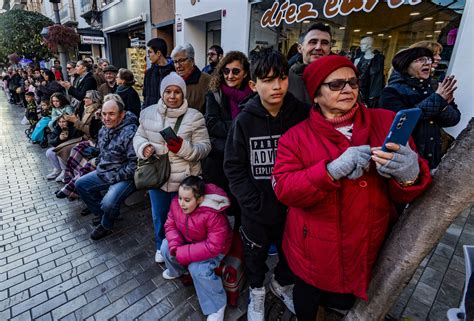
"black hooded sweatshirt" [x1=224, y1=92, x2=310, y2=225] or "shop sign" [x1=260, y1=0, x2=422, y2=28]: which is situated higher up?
"shop sign" [x1=260, y1=0, x2=422, y2=28]

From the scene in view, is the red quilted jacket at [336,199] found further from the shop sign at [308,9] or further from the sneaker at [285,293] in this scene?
the shop sign at [308,9]

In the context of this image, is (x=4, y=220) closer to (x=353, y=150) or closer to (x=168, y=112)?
(x=168, y=112)

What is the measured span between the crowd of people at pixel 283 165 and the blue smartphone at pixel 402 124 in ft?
0.12

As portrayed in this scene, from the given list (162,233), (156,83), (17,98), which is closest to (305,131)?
(162,233)

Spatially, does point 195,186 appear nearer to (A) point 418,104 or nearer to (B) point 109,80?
(A) point 418,104

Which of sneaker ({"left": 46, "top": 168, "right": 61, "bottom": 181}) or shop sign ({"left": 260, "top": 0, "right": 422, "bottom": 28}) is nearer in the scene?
shop sign ({"left": 260, "top": 0, "right": 422, "bottom": 28})

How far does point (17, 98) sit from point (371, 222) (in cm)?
1713

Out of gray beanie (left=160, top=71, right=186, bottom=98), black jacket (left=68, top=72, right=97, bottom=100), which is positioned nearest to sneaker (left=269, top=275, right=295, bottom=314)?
gray beanie (left=160, top=71, right=186, bottom=98)

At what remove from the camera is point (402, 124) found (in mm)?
1094

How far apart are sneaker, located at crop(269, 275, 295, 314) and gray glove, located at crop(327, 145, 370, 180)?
133cm

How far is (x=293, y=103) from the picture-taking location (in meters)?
1.88

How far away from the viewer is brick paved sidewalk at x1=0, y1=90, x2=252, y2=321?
2.28m

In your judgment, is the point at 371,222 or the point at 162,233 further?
the point at 162,233

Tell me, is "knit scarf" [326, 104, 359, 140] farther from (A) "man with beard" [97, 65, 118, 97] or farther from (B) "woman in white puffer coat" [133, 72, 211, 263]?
(A) "man with beard" [97, 65, 118, 97]
